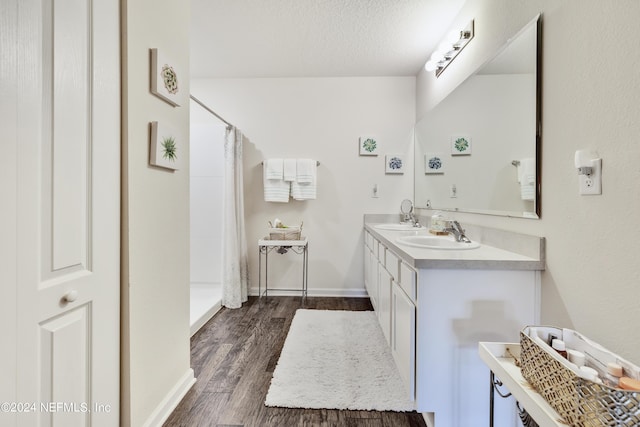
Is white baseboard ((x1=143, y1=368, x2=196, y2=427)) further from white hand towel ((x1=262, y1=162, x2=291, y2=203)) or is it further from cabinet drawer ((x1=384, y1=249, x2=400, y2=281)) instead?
white hand towel ((x1=262, y1=162, x2=291, y2=203))

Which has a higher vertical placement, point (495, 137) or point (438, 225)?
point (495, 137)

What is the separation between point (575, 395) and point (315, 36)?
2661 mm

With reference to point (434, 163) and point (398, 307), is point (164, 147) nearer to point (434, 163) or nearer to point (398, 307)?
point (398, 307)

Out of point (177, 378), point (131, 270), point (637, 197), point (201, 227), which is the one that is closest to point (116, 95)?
point (131, 270)

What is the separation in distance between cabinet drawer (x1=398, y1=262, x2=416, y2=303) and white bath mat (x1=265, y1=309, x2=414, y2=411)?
1.88 ft

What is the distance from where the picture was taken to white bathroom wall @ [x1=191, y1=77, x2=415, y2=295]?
3277 millimetres

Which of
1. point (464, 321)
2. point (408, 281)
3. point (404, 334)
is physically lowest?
point (404, 334)

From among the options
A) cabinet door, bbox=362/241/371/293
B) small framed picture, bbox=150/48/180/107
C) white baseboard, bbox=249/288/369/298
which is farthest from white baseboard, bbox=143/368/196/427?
cabinet door, bbox=362/241/371/293

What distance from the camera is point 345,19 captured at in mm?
2240

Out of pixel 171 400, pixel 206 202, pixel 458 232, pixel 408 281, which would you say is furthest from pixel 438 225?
pixel 206 202

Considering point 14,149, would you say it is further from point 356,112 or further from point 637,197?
point 356,112

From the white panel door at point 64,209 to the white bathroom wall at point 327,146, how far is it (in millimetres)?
2173

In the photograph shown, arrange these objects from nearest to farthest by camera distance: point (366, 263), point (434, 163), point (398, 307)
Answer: point (398, 307) → point (434, 163) → point (366, 263)

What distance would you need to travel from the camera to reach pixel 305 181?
3.15m
